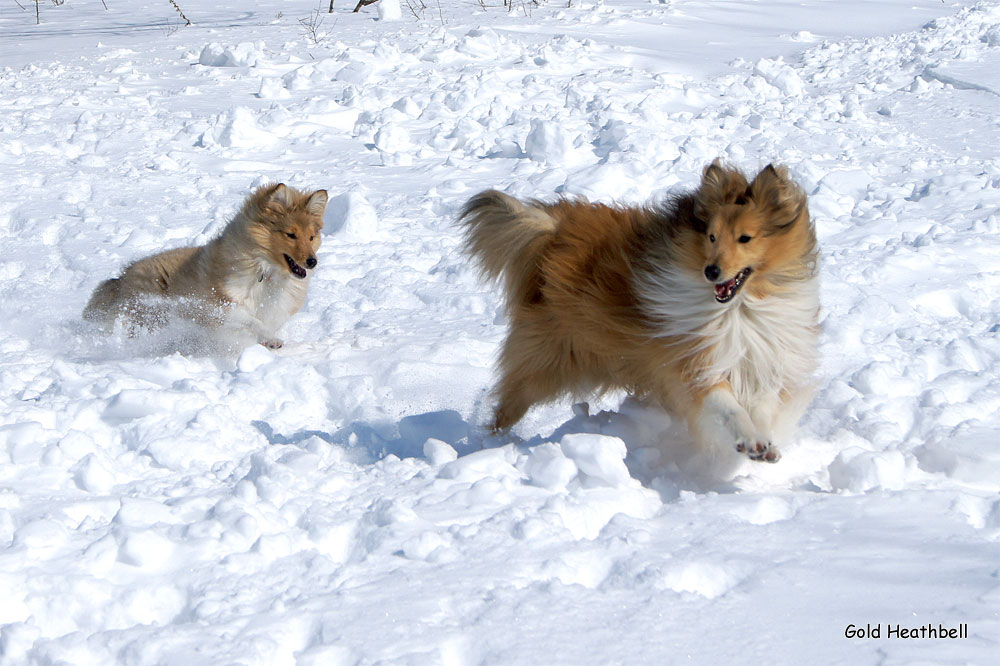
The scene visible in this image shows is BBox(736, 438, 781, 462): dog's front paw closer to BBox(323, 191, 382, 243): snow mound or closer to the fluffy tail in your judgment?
the fluffy tail

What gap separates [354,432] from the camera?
4.60 meters

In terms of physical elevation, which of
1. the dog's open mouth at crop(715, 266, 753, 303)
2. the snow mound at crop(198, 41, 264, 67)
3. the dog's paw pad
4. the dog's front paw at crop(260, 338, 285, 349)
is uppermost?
the snow mound at crop(198, 41, 264, 67)

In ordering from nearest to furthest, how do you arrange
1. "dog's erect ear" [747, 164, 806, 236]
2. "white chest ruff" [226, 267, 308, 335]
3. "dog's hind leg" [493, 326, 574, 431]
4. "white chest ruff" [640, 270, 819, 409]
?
"dog's erect ear" [747, 164, 806, 236]
"white chest ruff" [640, 270, 819, 409]
"dog's hind leg" [493, 326, 574, 431]
"white chest ruff" [226, 267, 308, 335]

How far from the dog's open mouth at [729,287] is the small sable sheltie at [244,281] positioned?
10.3 ft

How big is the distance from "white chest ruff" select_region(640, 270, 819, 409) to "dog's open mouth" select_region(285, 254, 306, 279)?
9.47 ft

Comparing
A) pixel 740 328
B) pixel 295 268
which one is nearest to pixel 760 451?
pixel 740 328

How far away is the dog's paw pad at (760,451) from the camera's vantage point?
380 cm

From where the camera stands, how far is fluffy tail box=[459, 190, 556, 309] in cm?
453

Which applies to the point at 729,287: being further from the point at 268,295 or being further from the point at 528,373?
the point at 268,295

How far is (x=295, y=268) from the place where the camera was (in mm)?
6309

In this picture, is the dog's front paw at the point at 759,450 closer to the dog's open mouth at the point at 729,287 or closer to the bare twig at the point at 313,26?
the dog's open mouth at the point at 729,287

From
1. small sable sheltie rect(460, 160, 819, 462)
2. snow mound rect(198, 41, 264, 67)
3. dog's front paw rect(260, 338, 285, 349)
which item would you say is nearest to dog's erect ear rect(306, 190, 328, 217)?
dog's front paw rect(260, 338, 285, 349)

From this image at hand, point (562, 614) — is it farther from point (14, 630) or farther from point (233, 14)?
point (233, 14)

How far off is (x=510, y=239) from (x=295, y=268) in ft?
7.20
